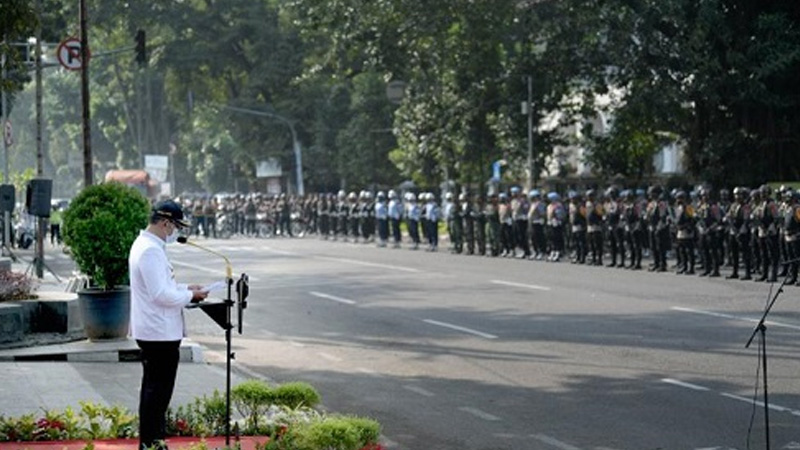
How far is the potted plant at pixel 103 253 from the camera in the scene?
741 inches

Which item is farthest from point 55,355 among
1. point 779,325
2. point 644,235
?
point 644,235

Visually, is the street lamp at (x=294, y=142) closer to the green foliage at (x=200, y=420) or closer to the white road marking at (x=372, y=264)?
the white road marking at (x=372, y=264)

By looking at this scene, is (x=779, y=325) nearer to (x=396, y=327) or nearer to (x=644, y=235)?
(x=396, y=327)

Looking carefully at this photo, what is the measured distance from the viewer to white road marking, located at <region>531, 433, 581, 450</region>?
11.7m

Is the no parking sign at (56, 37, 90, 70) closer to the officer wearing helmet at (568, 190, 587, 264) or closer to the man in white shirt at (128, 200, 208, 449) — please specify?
the officer wearing helmet at (568, 190, 587, 264)

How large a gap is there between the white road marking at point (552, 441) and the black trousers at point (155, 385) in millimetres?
3186

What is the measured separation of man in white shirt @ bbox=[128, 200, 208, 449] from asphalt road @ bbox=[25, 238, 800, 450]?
228 centimetres

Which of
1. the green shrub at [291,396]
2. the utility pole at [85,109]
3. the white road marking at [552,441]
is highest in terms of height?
the utility pole at [85,109]

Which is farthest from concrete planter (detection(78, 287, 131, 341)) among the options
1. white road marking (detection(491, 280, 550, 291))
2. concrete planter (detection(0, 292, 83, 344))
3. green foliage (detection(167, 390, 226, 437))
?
white road marking (detection(491, 280, 550, 291))

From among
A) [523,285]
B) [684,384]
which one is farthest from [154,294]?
[523,285]

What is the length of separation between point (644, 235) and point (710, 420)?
72.3 feet

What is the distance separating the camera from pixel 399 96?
204ft

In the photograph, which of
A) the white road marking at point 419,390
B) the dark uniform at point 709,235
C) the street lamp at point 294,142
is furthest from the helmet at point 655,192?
the street lamp at point 294,142

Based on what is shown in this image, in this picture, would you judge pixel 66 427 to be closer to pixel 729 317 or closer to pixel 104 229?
pixel 104 229
